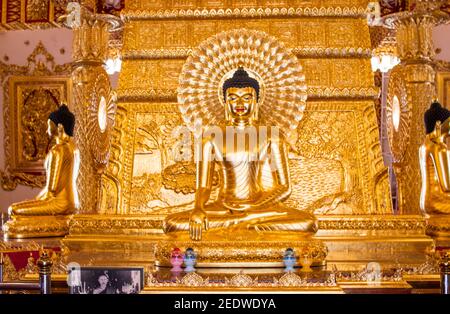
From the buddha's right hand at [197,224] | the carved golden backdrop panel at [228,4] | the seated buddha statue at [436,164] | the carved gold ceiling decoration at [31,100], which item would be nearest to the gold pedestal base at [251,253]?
the buddha's right hand at [197,224]

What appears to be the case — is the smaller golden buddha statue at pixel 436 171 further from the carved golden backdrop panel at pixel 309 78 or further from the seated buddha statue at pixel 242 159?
the seated buddha statue at pixel 242 159

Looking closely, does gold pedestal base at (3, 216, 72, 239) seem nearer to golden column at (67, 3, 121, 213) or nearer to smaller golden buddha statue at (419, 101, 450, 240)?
Answer: golden column at (67, 3, 121, 213)

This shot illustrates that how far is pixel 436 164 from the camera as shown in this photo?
6.23 m

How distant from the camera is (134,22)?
7.04 m

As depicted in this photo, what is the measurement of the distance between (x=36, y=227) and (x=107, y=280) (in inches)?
92.5

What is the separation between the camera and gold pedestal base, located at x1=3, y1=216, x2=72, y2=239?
6.27 metres

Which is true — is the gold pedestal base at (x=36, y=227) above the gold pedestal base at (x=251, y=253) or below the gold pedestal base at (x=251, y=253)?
above

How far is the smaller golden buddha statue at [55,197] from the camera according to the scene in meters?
Result: 6.31

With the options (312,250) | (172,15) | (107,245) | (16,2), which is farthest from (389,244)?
(16,2)

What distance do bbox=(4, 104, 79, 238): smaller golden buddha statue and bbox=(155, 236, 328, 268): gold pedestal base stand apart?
1.75 m

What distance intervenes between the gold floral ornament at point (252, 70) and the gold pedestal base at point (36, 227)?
4.48 ft

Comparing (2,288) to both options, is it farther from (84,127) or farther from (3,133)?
(3,133)

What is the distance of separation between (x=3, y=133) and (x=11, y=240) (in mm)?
4086

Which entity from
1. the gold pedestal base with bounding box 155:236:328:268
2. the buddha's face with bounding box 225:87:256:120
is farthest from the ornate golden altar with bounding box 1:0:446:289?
the gold pedestal base with bounding box 155:236:328:268
